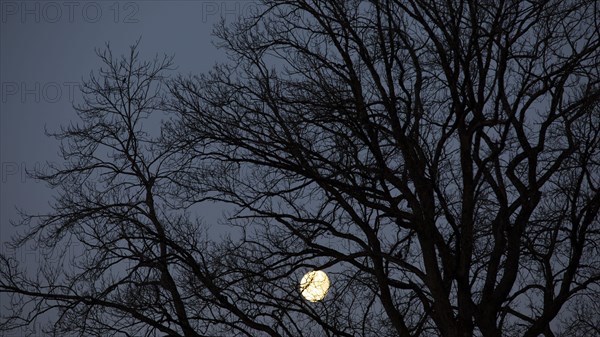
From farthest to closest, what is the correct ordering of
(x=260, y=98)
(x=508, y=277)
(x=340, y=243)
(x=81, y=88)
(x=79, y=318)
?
1. (x=81, y=88)
2. (x=340, y=243)
3. (x=260, y=98)
4. (x=79, y=318)
5. (x=508, y=277)

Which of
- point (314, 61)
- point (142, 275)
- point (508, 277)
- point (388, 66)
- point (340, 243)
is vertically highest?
point (314, 61)

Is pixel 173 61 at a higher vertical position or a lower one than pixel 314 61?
higher

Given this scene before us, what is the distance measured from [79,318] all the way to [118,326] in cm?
54

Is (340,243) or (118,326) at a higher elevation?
(340,243)

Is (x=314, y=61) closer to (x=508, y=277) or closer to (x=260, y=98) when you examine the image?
(x=260, y=98)

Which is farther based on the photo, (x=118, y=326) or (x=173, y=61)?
(x=173, y=61)

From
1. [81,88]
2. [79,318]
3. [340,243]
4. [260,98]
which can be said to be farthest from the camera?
[81,88]

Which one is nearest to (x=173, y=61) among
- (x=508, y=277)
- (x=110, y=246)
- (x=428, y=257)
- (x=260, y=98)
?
(x=260, y=98)

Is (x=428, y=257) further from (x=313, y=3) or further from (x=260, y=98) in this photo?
(x=313, y=3)

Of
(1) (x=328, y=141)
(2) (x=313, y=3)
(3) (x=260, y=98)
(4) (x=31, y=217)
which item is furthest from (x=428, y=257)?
(4) (x=31, y=217)

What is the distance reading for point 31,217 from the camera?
32.3 ft

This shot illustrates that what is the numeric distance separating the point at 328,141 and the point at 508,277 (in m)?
2.91

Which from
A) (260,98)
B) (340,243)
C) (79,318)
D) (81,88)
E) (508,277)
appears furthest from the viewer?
(81,88)

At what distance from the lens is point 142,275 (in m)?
9.66
